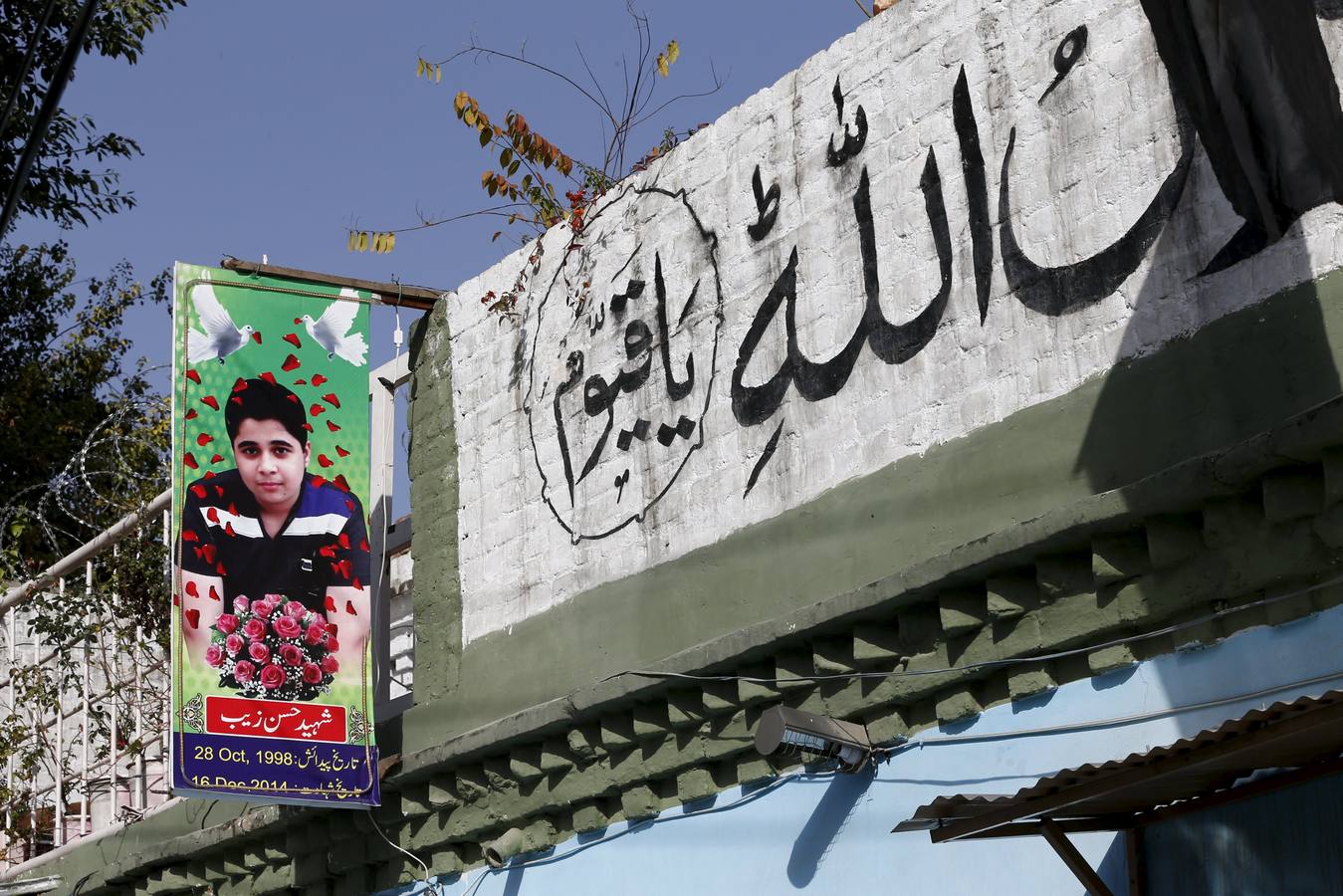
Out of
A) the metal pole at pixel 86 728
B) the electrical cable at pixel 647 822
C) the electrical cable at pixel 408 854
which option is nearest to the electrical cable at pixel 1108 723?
the electrical cable at pixel 647 822

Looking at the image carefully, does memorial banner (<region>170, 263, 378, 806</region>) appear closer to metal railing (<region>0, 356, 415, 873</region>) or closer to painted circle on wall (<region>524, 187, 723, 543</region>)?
metal railing (<region>0, 356, 415, 873</region>)

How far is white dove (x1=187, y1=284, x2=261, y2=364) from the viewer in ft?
32.9

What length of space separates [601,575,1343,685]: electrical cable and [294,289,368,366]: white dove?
2.70 meters

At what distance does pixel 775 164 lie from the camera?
8.72 metres

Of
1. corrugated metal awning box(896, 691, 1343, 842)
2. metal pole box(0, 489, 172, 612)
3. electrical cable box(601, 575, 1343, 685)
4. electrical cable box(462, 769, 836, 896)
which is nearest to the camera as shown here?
corrugated metal awning box(896, 691, 1343, 842)

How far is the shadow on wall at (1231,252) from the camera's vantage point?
5957 millimetres

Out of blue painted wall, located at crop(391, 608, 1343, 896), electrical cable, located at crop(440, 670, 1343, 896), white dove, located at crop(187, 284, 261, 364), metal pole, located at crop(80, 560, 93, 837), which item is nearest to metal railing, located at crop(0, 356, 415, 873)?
metal pole, located at crop(80, 560, 93, 837)

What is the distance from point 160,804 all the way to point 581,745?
434cm

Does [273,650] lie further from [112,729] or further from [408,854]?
[112,729]

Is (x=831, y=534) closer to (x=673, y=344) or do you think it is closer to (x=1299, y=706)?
(x=673, y=344)

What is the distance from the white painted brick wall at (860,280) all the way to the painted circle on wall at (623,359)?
0.8 inches

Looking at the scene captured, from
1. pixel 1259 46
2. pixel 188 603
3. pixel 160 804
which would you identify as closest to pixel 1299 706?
pixel 1259 46

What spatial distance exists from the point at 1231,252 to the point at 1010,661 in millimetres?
1668

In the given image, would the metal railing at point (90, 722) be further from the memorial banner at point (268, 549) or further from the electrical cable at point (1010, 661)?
the electrical cable at point (1010, 661)
